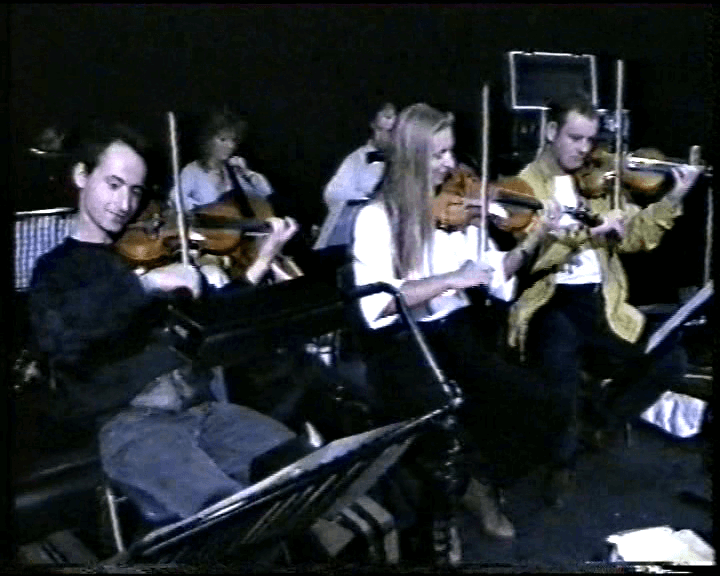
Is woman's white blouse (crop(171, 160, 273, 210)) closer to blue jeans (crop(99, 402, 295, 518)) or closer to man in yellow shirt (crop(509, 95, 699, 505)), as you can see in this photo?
blue jeans (crop(99, 402, 295, 518))

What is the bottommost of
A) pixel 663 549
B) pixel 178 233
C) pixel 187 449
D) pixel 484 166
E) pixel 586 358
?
pixel 663 549

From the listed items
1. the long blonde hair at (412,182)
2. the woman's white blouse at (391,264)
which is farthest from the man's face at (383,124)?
the woman's white blouse at (391,264)

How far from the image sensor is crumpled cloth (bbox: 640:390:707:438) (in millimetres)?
2674

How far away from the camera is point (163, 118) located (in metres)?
2.57

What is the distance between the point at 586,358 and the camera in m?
2.66

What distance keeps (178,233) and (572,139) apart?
2.77ft

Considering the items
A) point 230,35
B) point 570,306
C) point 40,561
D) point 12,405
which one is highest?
point 230,35

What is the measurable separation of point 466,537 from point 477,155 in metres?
0.81

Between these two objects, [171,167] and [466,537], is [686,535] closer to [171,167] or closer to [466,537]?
[466,537]

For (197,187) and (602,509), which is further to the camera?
(602,509)

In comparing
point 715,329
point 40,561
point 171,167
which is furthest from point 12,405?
point 715,329

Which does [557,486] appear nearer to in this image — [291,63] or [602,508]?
[602,508]

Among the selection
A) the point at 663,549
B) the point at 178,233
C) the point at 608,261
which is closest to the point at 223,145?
the point at 178,233

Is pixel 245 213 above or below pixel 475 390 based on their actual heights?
above
